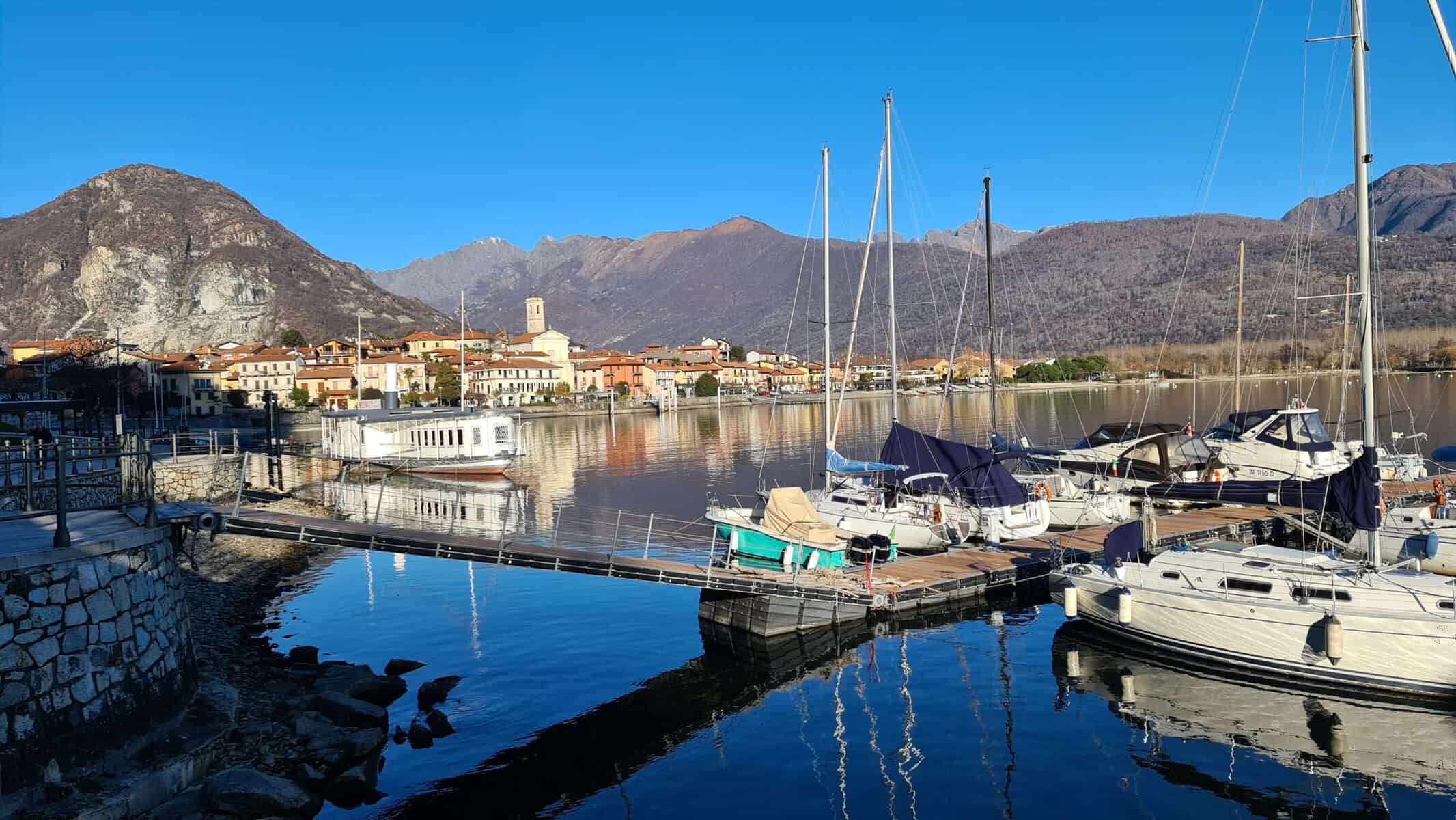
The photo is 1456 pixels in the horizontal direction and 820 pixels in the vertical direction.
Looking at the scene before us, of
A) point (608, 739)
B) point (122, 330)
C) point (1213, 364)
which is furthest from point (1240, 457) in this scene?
point (122, 330)

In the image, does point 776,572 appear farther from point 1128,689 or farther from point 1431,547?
point 1431,547

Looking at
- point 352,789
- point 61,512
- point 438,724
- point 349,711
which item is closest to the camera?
point 61,512

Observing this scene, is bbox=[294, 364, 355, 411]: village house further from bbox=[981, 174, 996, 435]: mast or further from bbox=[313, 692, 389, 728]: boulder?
bbox=[313, 692, 389, 728]: boulder

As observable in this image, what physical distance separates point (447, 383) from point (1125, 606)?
372 ft

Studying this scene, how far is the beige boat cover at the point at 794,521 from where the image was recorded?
25.0m

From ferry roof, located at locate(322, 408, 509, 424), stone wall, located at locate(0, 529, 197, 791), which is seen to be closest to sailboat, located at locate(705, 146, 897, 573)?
stone wall, located at locate(0, 529, 197, 791)

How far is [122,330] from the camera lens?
193375 mm

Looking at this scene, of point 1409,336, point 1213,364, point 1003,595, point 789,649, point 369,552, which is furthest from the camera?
point 1213,364

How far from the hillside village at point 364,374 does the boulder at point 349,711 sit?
54283 millimetres

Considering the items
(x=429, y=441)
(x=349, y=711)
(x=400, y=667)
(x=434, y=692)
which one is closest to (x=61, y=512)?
(x=349, y=711)

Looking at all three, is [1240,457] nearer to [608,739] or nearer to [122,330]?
[608,739]

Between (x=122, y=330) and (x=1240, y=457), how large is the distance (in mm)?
209191

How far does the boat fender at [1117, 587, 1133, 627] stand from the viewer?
20.4m

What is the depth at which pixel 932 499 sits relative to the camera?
30.9 meters
